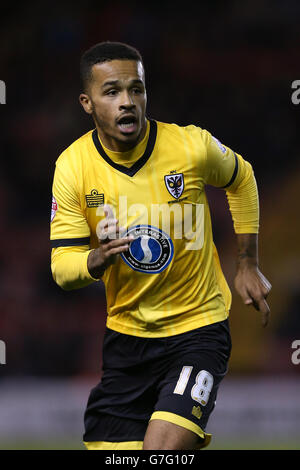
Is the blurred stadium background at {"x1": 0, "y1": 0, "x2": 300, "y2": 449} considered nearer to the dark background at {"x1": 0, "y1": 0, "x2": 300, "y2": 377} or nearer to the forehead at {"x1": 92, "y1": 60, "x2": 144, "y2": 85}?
the dark background at {"x1": 0, "y1": 0, "x2": 300, "y2": 377}

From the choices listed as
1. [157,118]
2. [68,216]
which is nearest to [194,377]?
[68,216]

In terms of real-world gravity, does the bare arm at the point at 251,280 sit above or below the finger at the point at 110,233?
below

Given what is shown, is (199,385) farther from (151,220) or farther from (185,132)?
(185,132)

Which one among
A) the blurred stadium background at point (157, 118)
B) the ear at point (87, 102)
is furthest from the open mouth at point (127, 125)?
the blurred stadium background at point (157, 118)

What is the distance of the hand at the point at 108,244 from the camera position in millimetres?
3549

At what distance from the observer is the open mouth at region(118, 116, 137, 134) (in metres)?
4.05

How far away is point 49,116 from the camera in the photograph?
10.0 m

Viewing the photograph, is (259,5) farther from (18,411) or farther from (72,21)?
(18,411)

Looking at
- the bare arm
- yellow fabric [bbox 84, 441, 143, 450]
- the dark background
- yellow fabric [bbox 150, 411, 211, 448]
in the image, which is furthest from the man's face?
the dark background

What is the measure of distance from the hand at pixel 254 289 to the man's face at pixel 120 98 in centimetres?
97

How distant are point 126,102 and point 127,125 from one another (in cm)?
12

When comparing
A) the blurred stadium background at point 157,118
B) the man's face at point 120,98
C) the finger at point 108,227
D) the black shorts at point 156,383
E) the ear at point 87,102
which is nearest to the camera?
the finger at point 108,227

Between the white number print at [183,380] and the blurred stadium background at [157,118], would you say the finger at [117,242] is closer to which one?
the white number print at [183,380]

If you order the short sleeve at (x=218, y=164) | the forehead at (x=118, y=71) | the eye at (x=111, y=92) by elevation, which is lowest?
the short sleeve at (x=218, y=164)
